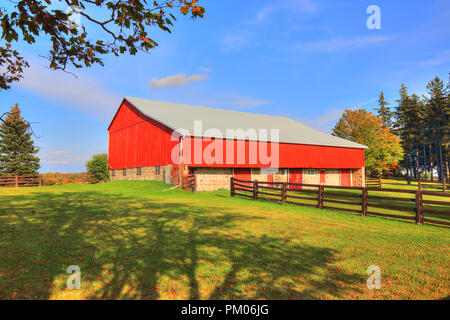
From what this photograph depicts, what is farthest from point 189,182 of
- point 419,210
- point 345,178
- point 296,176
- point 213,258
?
point 345,178

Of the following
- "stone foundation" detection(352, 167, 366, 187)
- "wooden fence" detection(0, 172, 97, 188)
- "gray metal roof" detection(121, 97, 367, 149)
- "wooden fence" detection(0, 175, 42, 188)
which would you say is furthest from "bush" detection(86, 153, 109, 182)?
"stone foundation" detection(352, 167, 366, 187)

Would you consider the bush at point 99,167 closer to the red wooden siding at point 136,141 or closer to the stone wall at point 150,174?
the red wooden siding at point 136,141

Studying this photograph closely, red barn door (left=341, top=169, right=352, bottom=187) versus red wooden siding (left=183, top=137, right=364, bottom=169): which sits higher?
red wooden siding (left=183, top=137, right=364, bottom=169)

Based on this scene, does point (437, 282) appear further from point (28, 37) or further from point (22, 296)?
point (28, 37)

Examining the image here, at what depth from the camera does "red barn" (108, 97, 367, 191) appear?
22.3m

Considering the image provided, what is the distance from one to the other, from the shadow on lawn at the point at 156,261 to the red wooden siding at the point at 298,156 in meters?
14.1

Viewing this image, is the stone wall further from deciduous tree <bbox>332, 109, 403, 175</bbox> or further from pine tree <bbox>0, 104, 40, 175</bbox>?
deciduous tree <bbox>332, 109, 403, 175</bbox>

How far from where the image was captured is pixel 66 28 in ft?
15.7

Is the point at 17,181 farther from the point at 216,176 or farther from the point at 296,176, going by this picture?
the point at 296,176

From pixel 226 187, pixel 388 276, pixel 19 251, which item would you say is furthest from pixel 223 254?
pixel 226 187

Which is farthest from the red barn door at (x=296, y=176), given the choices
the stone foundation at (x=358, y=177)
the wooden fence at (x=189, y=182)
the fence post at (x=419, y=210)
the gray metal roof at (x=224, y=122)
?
the fence post at (x=419, y=210)

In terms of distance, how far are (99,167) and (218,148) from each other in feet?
68.3

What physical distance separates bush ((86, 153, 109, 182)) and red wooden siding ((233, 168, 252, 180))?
68.1 ft
